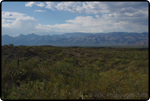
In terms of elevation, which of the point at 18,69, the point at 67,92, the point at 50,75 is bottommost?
the point at 67,92

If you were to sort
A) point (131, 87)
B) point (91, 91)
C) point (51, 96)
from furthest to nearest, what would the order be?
point (131, 87) < point (91, 91) < point (51, 96)

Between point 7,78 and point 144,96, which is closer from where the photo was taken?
point 144,96

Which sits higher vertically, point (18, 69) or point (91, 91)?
point (18, 69)

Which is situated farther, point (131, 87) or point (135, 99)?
point (131, 87)

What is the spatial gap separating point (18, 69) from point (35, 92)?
2.04 metres

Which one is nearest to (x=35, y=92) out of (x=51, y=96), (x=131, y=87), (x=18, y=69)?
(x=51, y=96)

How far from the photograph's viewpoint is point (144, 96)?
3.85 metres

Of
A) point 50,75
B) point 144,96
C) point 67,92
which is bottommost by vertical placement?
point 144,96

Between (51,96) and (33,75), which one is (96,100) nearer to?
Answer: (51,96)

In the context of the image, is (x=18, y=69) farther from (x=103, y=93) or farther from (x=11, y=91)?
(x=103, y=93)

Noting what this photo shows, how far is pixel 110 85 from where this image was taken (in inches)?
189

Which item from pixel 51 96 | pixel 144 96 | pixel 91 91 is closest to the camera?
pixel 51 96

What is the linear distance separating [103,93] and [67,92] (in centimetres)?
158

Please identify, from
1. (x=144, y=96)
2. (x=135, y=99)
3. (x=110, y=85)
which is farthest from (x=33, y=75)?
(x=144, y=96)
